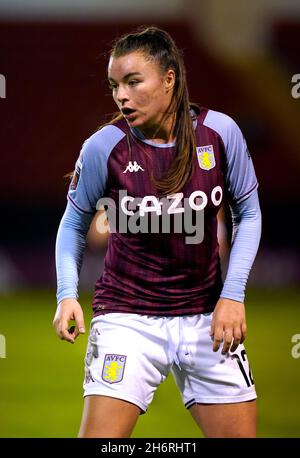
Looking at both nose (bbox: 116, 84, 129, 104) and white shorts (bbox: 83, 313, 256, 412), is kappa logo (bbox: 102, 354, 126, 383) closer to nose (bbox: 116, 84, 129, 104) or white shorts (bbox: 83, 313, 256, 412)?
white shorts (bbox: 83, 313, 256, 412)

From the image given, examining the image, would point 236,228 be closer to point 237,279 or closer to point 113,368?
point 237,279

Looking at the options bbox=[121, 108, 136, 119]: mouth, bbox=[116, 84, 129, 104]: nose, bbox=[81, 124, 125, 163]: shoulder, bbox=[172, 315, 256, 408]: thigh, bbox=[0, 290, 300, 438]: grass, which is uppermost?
bbox=[116, 84, 129, 104]: nose

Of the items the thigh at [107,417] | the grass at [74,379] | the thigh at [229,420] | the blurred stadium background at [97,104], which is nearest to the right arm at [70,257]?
the thigh at [107,417]

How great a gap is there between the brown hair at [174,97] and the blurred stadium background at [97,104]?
7.81 metres

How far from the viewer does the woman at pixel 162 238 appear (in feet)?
12.3

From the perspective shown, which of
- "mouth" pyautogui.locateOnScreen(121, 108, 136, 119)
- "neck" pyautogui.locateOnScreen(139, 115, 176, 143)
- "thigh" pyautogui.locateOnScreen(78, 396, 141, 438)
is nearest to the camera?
"thigh" pyautogui.locateOnScreen(78, 396, 141, 438)

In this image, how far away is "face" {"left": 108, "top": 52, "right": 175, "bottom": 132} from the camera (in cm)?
372

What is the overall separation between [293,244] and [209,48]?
3.80 meters

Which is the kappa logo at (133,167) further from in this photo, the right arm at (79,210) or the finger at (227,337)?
the finger at (227,337)

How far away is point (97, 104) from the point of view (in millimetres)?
15562

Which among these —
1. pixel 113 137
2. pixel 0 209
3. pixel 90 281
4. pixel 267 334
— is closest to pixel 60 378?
pixel 267 334

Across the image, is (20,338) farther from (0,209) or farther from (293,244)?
(293,244)

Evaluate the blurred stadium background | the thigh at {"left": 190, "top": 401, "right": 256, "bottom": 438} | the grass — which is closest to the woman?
the thigh at {"left": 190, "top": 401, "right": 256, "bottom": 438}

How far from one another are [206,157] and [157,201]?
256mm
